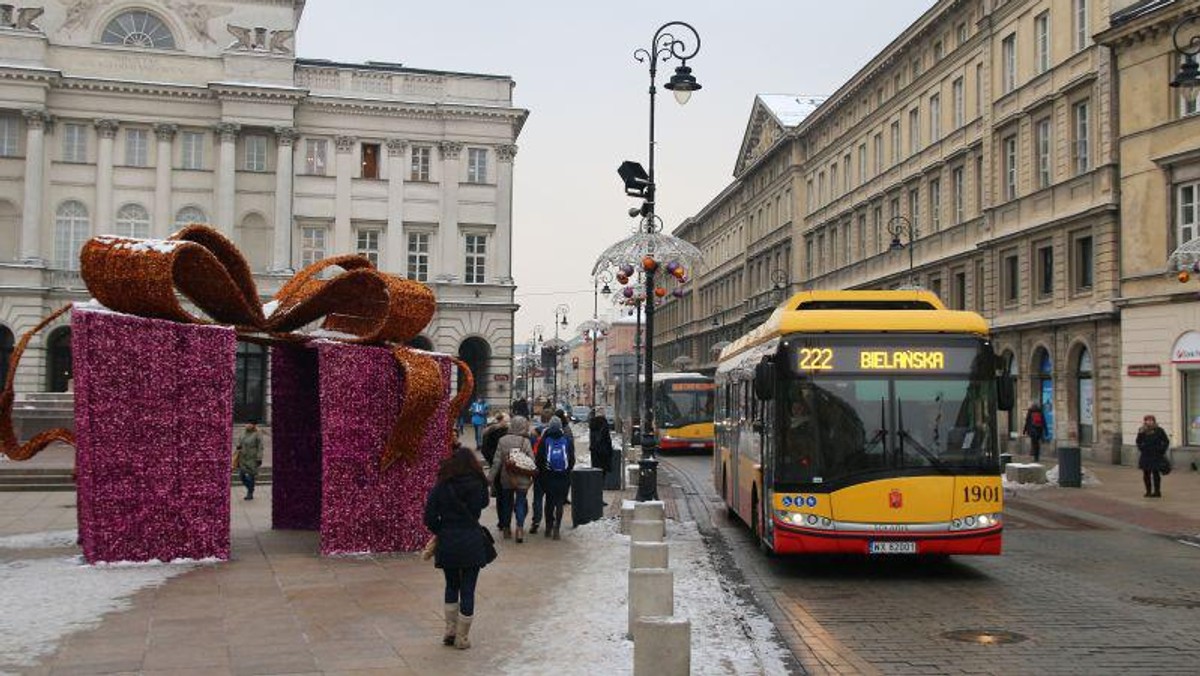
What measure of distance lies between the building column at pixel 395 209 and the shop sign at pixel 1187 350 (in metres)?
34.1

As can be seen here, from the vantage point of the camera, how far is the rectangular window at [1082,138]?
36.0 metres

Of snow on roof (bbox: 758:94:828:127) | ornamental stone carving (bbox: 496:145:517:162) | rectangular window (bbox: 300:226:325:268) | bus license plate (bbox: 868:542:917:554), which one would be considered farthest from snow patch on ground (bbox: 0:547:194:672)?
snow on roof (bbox: 758:94:828:127)

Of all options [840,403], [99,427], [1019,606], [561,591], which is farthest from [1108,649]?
[99,427]

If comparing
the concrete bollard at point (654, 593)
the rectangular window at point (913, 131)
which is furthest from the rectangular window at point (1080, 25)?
the concrete bollard at point (654, 593)

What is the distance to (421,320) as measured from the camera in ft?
48.5

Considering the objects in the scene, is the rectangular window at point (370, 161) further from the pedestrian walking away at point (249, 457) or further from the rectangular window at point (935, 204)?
the pedestrian walking away at point (249, 457)

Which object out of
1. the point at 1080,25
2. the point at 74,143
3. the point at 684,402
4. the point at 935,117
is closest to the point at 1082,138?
the point at 1080,25

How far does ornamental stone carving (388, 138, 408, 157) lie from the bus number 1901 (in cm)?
4614

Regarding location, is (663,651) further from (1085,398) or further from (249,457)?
(1085,398)

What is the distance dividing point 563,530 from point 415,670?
9.33 m

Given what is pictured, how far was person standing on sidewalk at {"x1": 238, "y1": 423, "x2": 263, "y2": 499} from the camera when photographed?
22.2 m

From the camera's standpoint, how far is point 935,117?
49188 mm

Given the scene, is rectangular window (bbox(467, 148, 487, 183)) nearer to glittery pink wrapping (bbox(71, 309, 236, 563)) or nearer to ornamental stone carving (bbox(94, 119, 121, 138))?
ornamental stone carving (bbox(94, 119, 121, 138))

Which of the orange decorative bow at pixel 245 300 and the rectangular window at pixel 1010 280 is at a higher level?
the rectangular window at pixel 1010 280
